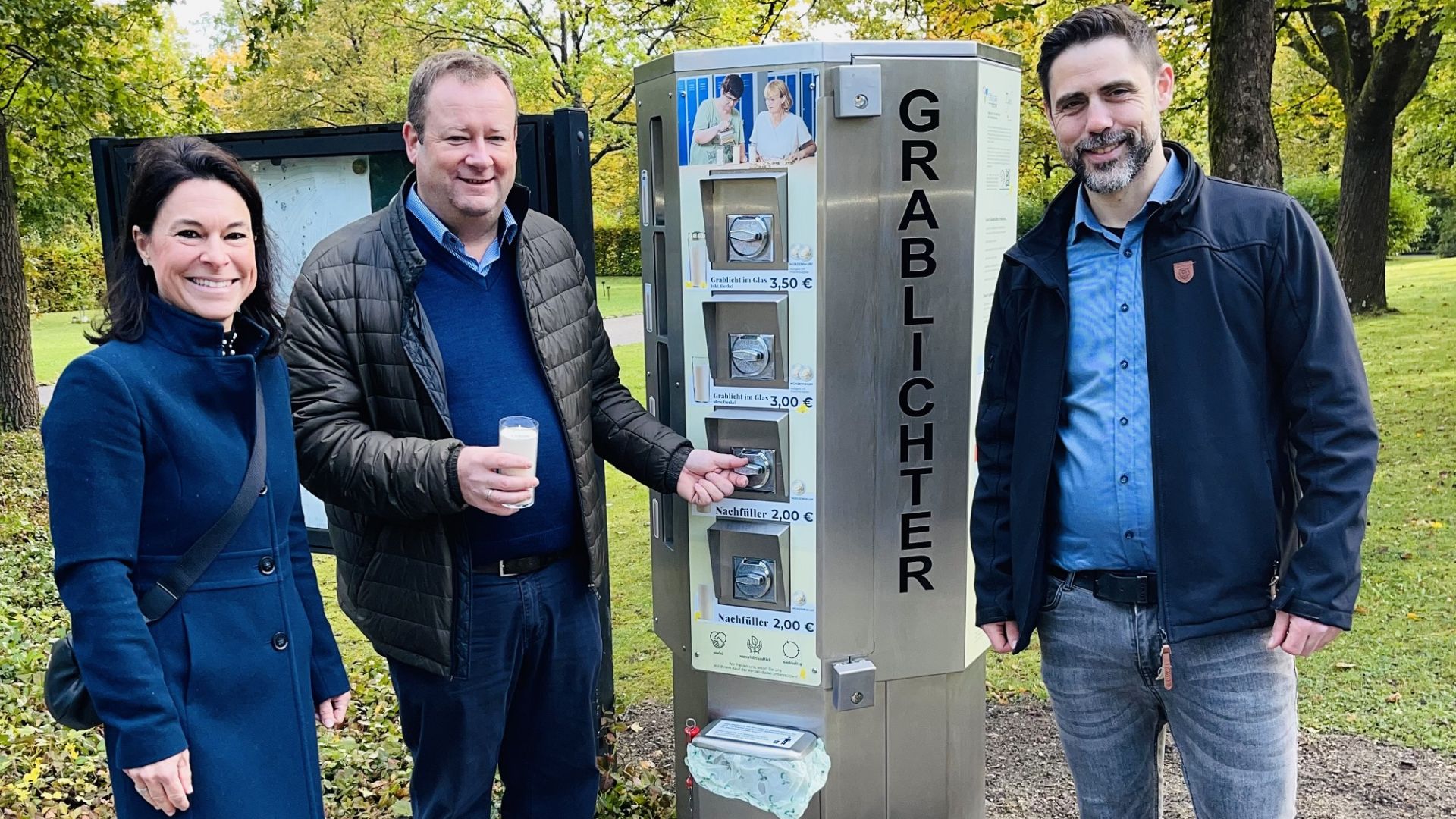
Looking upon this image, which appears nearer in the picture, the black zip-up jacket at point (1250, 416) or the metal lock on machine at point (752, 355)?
the black zip-up jacket at point (1250, 416)

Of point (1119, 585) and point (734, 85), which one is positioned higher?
point (734, 85)

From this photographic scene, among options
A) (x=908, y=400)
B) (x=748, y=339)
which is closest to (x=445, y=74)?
(x=748, y=339)

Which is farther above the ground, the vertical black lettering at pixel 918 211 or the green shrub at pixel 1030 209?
the green shrub at pixel 1030 209

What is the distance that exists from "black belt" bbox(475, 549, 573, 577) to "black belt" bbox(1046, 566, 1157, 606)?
126cm

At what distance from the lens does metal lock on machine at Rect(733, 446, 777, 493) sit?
10.6ft

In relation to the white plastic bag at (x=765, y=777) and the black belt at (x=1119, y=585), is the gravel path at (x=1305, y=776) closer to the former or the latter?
the white plastic bag at (x=765, y=777)

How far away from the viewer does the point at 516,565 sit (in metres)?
2.78

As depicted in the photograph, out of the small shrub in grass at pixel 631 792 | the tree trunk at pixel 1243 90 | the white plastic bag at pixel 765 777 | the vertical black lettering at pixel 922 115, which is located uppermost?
the tree trunk at pixel 1243 90

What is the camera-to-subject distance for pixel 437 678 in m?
2.74

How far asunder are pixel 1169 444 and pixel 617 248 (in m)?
29.0

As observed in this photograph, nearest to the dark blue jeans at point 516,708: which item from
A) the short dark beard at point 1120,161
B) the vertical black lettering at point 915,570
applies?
the vertical black lettering at point 915,570

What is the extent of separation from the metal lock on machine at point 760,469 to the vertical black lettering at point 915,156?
85cm

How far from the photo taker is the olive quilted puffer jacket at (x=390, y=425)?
8.50 ft

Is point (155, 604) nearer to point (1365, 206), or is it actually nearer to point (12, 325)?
point (12, 325)
